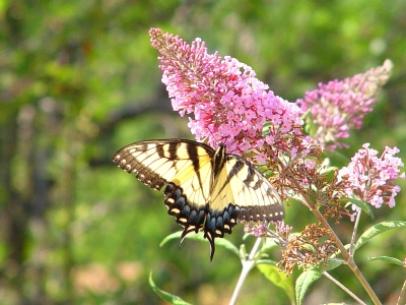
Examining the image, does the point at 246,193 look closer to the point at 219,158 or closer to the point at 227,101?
the point at 219,158

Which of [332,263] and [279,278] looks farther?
[279,278]

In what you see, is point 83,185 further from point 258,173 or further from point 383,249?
point 258,173

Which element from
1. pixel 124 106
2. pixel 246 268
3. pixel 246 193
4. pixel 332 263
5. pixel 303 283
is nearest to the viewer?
pixel 332 263

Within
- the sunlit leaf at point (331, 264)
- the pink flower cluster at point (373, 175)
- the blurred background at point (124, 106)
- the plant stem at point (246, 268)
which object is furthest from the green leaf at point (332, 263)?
the blurred background at point (124, 106)

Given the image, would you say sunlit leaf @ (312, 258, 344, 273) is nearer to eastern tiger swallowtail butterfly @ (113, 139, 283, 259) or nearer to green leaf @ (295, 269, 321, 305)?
green leaf @ (295, 269, 321, 305)

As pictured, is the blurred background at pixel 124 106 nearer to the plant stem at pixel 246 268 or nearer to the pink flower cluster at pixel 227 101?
the plant stem at pixel 246 268

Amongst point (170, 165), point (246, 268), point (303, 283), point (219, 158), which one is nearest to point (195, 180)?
point (170, 165)

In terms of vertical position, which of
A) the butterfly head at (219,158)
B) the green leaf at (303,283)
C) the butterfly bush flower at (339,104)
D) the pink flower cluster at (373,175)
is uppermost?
the butterfly bush flower at (339,104)
